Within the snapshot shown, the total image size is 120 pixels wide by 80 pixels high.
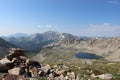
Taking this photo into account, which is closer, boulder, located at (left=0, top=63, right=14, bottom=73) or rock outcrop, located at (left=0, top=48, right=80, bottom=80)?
rock outcrop, located at (left=0, top=48, right=80, bottom=80)

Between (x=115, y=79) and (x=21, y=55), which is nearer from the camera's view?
(x=115, y=79)

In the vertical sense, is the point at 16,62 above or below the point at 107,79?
above

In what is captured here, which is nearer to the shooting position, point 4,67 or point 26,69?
point 4,67

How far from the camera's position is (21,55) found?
42.9 m

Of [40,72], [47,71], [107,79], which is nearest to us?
[107,79]

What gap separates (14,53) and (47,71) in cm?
880

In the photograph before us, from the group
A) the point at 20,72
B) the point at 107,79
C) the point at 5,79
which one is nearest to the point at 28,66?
the point at 20,72

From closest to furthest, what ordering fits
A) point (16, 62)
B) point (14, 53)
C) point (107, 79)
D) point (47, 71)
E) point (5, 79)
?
1. point (5, 79)
2. point (107, 79)
3. point (47, 71)
4. point (16, 62)
5. point (14, 53)

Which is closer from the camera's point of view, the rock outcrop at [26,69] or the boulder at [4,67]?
the rock outcrop at [26,69]

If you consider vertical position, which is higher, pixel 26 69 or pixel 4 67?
pixel 4 67

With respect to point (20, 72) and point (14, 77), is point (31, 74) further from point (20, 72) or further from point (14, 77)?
point (14, 77)

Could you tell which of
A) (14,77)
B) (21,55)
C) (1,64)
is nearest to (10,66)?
(1,64)

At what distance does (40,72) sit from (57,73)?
11.7ft

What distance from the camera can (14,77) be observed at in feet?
72.6
